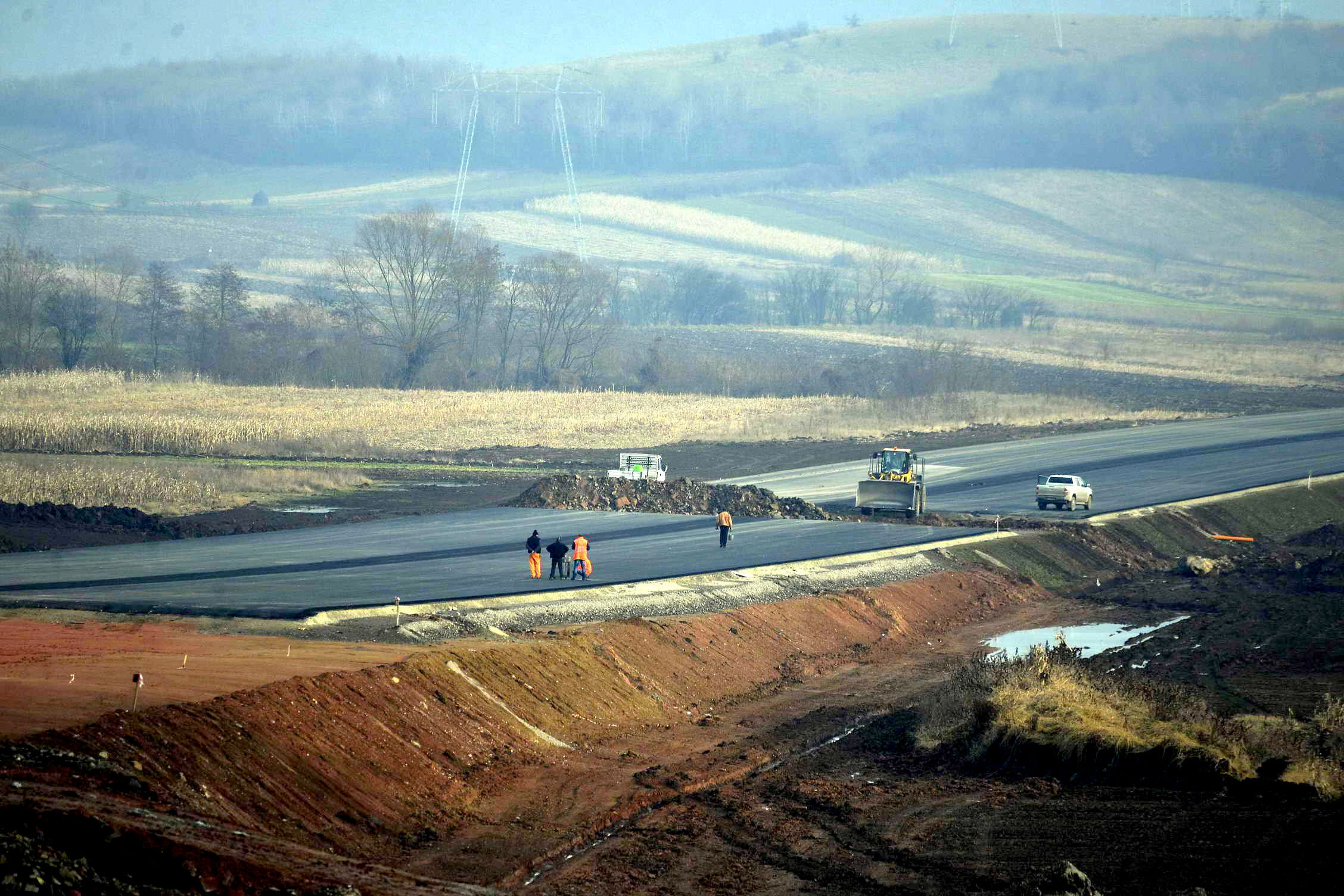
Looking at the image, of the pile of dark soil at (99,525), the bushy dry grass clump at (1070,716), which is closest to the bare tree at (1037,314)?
the pile of dark soil at (99,525)

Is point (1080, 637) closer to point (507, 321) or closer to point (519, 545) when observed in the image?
point (519, 545)

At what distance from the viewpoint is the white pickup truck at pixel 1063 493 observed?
5506 cm

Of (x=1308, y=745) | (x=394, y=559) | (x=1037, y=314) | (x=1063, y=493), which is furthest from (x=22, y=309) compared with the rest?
(x=1037, y=314)

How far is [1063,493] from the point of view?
55062 millimetres

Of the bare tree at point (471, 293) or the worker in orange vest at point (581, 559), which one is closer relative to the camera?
the worker in orange vest at point (581, 559)

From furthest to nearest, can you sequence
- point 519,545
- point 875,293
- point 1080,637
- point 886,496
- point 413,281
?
1. point 875,293
2. point 413,281
3. point 886,496
4. point 519,545
5. point 1080,637

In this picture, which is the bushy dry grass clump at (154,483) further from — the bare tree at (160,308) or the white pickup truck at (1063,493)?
the bare tree at (160,308)

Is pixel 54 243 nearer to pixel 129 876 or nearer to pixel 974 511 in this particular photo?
pixel 974 511

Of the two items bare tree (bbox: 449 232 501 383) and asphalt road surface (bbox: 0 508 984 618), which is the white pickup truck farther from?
bare tree (bbox: 449 232 501 383)

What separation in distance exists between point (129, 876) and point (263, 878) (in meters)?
1.28

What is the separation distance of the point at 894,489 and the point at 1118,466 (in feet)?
72.3

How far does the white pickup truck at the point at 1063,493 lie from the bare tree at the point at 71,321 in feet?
241

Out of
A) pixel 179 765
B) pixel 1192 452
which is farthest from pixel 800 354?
pixel 179 765

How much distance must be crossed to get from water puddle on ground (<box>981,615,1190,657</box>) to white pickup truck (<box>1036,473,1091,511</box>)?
1572 centimetres
